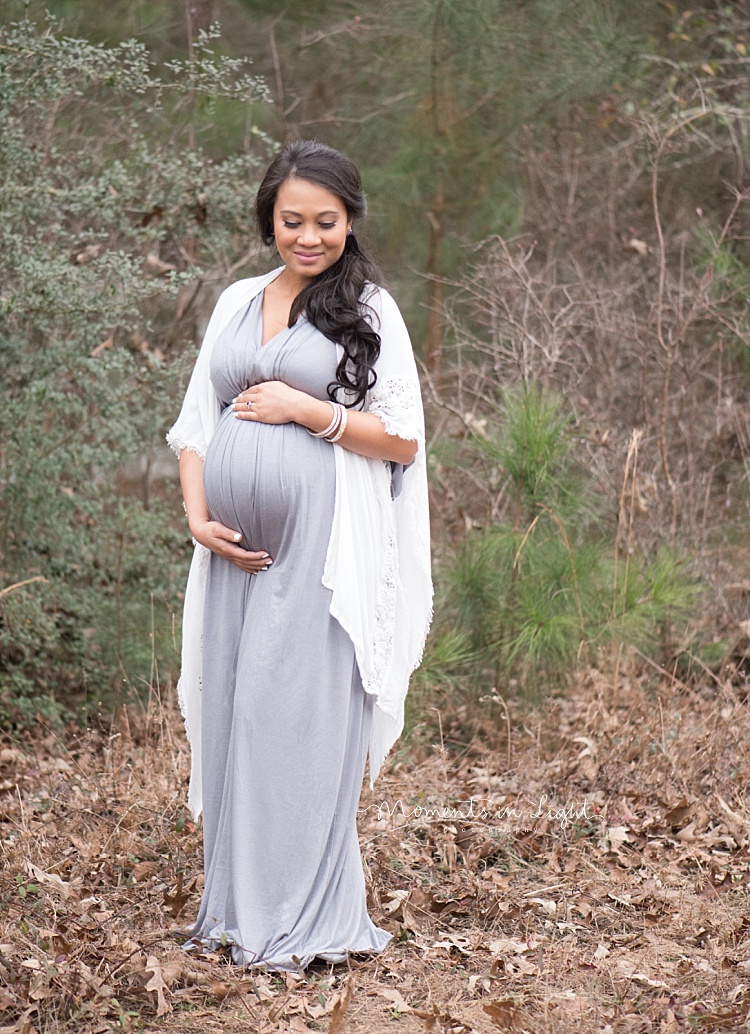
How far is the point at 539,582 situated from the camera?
4.94 m

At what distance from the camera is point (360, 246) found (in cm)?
A: 327

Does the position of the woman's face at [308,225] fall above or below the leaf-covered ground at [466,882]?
above

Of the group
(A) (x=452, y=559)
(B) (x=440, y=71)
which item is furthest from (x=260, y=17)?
(A) (x=452, y=559)

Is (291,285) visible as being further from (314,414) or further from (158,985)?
(158,985)

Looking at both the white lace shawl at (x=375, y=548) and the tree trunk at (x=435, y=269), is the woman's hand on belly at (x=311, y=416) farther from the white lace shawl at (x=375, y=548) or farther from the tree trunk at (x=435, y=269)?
the tree trunk at (x=435, y=269)

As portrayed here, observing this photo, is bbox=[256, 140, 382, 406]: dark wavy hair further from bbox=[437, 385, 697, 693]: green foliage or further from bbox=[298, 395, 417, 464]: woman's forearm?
bbox=[437, 385, 697, 693]: green foliage

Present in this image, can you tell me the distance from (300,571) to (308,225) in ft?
2.96

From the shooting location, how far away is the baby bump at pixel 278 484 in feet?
10.0

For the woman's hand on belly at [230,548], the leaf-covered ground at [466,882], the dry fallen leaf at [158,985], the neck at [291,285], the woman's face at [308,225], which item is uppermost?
the woman's face at [308,225]

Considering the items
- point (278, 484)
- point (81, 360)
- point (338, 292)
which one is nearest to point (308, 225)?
point (338, 292)

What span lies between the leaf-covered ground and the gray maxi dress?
0.15 metres

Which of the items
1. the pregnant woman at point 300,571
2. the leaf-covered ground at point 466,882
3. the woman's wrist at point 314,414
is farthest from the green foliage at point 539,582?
the woman's wrist at point 314,414

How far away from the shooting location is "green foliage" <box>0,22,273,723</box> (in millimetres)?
4996

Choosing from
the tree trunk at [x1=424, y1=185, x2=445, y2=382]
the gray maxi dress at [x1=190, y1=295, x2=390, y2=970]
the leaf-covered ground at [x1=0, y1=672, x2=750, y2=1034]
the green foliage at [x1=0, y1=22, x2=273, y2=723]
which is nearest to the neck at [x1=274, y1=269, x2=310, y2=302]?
the gray maxi dress at [x1=190, y1=295, x2=390, y2=970]
